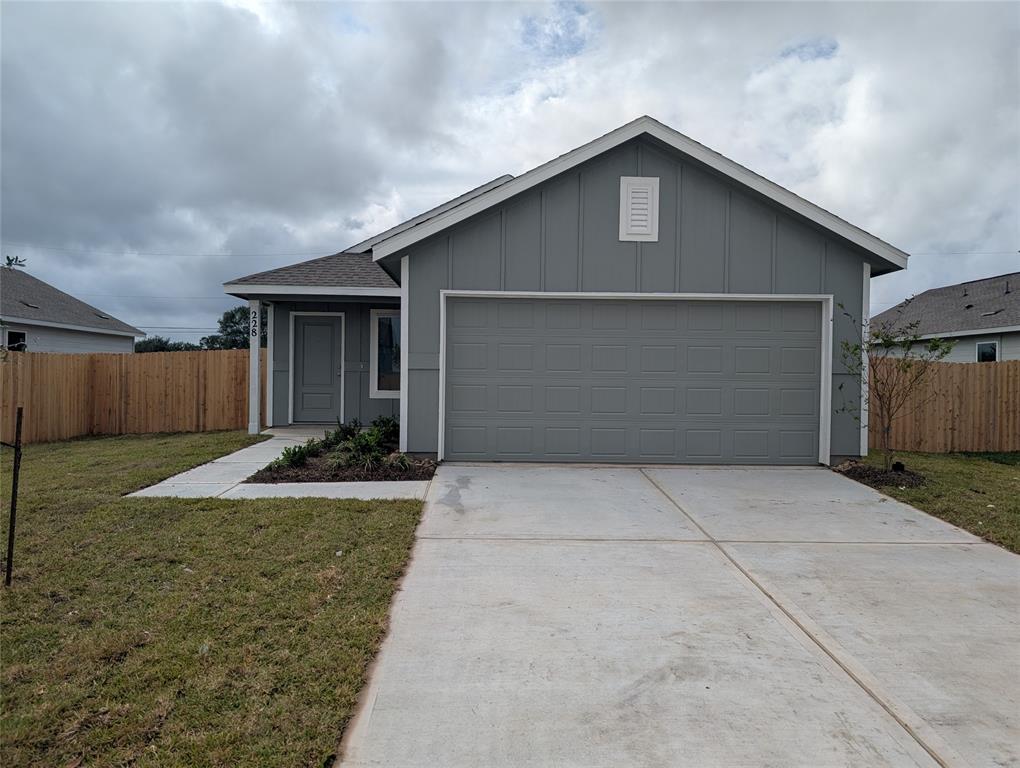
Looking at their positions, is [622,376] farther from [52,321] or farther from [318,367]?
[52,321]

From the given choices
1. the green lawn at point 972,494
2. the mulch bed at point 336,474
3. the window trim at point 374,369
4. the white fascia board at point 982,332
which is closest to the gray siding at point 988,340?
the white fascia board at point 982,332

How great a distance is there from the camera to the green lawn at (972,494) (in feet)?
19.0

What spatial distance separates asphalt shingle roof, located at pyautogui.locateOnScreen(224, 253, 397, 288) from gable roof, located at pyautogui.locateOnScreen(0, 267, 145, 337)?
9906mm

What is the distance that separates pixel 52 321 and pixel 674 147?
748 inches

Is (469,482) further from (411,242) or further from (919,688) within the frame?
(919,688)

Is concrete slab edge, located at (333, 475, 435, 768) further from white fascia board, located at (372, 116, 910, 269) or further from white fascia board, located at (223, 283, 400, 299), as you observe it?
white fascia board, located at (223, 283, 400, 299)

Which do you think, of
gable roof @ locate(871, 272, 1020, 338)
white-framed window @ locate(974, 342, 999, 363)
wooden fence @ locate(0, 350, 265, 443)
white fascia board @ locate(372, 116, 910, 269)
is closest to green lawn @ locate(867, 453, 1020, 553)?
white fascia board @ locate(372, 116, 910, 269)

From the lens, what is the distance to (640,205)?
324 inches

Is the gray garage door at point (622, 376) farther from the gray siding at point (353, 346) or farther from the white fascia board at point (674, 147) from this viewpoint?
the gray siding at point (353, 346)

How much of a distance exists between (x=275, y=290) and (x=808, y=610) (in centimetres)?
952

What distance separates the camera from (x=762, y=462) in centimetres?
854

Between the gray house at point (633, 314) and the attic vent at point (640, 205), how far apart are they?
2cm

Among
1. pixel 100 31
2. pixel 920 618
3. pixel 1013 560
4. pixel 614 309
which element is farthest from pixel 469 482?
pixel 100 31

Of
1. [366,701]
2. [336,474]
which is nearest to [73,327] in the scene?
[336,474]
